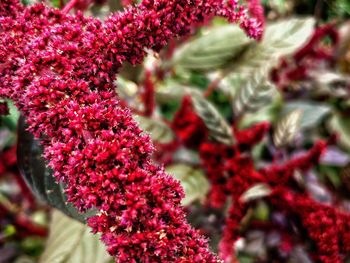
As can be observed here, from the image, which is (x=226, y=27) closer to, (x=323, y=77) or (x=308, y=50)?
(x=308, y=50)

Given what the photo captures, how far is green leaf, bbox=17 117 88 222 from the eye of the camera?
38.2 inches

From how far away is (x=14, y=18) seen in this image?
2.70ft

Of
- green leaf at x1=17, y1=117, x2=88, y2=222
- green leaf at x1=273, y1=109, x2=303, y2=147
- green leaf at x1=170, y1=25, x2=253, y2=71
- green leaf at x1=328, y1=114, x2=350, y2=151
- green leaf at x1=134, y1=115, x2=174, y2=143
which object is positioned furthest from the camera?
green leaf at x1=328, y1=114, x2=350, y2=151

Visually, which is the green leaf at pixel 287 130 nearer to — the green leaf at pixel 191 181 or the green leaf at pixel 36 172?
the green leaf at pixel 191 181

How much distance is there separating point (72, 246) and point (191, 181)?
0.32m

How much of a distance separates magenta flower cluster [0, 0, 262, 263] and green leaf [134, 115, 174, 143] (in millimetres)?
450

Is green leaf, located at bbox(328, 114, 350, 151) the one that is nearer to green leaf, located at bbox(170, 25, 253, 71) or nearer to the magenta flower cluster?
green leaf, located at bbox(170, 25, 253, 71)

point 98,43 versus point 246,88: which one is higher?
point 246,88

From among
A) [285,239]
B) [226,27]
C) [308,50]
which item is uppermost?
Answer: [226,27]

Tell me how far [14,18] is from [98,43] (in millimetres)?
198

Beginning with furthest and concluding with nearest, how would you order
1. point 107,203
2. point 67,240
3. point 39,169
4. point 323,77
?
1. point 323,77
2. point 67,240
3. point 39,169
4. point 107,203

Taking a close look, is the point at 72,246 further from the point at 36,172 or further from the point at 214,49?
the point at 214,49

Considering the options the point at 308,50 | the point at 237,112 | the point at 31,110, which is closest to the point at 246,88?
the point at 237,112

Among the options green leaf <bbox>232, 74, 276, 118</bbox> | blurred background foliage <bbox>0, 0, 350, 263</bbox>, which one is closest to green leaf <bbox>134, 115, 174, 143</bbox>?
blurred background foliage <bbox>0, 0, 350, 263</bbox>
